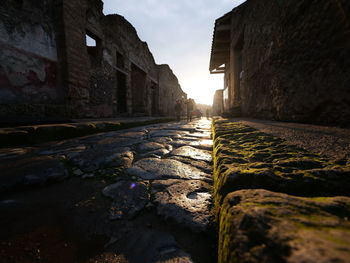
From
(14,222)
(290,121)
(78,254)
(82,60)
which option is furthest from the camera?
(82,60)

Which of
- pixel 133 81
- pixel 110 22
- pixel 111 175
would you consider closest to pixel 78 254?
pixel 111 175

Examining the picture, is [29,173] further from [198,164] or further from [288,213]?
[288,213]

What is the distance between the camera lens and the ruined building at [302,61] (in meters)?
1.43

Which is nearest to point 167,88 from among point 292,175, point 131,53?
point 131,53

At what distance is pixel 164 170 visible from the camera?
1.18m

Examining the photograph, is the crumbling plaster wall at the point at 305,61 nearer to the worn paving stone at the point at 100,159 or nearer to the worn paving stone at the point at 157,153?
the worn paving stone at the point at 157,153

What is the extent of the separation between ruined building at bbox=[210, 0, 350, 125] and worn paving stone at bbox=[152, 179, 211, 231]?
5.11ft

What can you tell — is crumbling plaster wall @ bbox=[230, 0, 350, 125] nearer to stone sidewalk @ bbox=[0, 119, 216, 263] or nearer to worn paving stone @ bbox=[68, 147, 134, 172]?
stone sidewalk @ bbox=[0, 119, 216, 263]

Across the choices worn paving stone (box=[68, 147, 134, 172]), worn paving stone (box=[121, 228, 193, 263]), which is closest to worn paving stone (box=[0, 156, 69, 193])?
worn paving stone (box=[68, 147, 134, 172])

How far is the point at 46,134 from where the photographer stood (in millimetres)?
2195

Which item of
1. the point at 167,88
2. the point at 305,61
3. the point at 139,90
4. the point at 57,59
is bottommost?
the point at 305,61

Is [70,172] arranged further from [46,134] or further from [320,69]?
[320,69]

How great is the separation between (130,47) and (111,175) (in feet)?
29.7

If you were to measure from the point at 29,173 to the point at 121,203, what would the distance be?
761 mm
